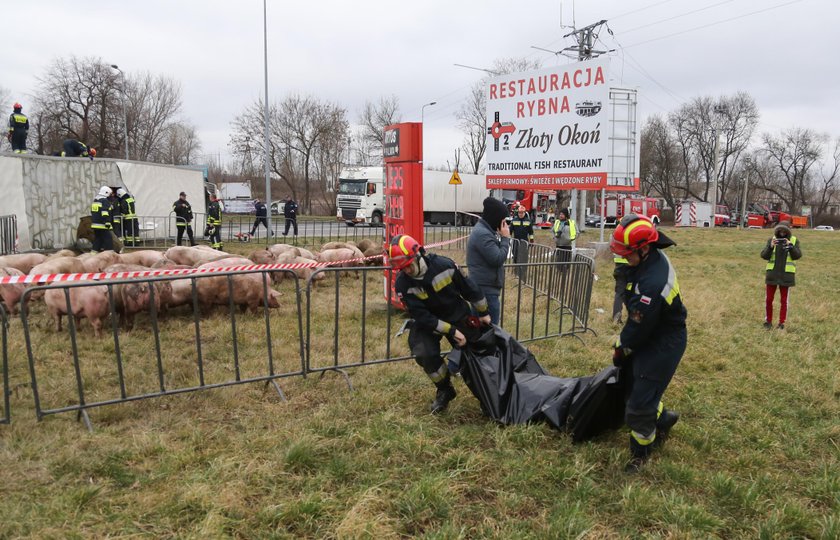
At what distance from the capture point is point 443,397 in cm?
462

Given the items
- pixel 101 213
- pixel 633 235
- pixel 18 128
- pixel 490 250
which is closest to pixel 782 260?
pixel 490 250

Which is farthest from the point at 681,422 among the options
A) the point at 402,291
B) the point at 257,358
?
the point at 257,358

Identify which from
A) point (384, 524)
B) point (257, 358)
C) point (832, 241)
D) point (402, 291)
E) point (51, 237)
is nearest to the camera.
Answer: point (384, 524)

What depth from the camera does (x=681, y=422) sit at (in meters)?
4.57

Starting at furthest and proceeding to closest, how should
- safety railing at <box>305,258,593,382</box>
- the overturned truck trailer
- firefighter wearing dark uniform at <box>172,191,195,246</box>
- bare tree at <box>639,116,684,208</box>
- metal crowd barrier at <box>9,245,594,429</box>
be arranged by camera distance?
bare tree at <box>639,116,684,208</box> → firefighter wearing dark uniform at <box>172,191,195,246</box> → the overturned truck trailer → safety railing at <box>305,258,593,382</box> → metal crowd barrier at <box>9,245,594,429</box>

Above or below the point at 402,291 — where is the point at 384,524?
below

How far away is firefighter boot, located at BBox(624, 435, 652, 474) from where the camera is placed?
12.1 feet

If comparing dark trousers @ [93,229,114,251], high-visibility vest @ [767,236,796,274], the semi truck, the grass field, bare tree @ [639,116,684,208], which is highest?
bare tree @ [639,116,684,208]

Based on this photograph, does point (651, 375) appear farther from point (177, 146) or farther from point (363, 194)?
point (177, 146)

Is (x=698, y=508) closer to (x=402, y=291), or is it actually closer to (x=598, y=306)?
(x=402, y=291)

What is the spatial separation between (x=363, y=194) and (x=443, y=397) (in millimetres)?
26820

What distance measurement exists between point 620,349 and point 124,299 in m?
6.10

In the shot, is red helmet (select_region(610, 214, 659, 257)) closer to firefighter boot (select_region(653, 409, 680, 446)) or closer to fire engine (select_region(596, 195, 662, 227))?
firefighter boot (select_region(653, 409, 680, 446))

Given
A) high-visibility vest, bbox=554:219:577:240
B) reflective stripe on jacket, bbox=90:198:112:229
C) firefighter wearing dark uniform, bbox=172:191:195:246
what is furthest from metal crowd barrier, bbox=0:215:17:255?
high-visibility vest, bbox=554:219:577:240
